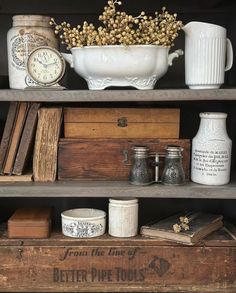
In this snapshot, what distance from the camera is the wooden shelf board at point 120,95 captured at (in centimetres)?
104

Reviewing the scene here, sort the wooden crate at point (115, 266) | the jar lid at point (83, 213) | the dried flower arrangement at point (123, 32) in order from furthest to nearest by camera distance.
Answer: the jar lid at point (83, 213), the wooden crate at point (115, 266), the dried flower arrangement at point (123, 32)

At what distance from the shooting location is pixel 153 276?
114cm

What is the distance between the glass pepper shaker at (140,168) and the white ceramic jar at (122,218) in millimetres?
72

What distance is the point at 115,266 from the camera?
3.73ft

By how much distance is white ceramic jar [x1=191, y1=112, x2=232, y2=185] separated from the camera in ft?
3.61

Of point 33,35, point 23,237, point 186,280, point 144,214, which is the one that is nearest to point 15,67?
point 33,35

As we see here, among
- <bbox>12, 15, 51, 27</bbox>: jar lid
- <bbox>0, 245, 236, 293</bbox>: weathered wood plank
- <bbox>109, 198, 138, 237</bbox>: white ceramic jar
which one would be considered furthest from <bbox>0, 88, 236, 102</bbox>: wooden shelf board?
<bbox>0, 245, 236, 293</bbox>: weathered wood plank

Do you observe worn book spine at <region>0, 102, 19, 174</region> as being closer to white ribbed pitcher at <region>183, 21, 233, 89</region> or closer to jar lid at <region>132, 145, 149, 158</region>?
jar lid at <region>132, 145, 149, 158</region>

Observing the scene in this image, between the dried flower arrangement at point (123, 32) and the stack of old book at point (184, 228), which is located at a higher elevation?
the dried flower arrangement at point (123, 32)

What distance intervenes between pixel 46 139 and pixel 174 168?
34cm

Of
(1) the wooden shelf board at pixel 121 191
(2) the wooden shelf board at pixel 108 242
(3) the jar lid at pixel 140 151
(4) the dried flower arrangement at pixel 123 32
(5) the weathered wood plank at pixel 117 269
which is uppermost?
(4) the dried flower arrangement at pixel 123 32

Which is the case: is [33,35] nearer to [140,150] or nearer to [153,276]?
[140,150]

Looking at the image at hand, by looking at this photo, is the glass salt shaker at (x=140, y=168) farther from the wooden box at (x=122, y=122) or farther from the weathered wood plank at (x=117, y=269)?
the weathered wood plank at (x=117, y=269)

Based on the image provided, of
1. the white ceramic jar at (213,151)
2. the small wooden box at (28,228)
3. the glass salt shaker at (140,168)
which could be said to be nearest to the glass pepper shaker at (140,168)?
the glass salt shaker at (140,168)
